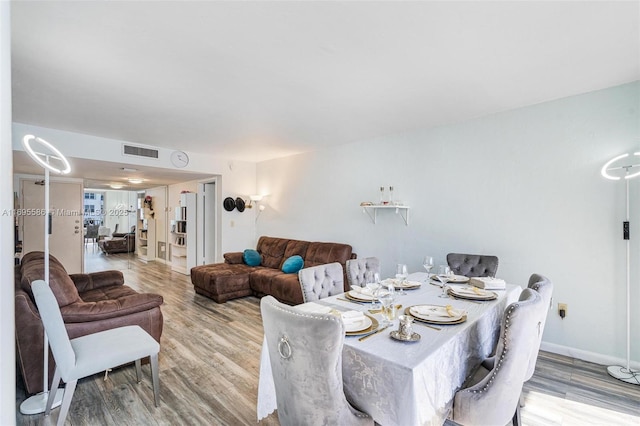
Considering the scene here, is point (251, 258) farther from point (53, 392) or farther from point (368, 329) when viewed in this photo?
point (368, 329)

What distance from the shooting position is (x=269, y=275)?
182 inches

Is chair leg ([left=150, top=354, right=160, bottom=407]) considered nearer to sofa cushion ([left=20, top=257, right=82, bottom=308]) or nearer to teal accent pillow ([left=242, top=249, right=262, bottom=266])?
sofa cushion ([left=20, top=257, right=82, bottom=308])

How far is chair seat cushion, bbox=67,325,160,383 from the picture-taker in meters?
1.89

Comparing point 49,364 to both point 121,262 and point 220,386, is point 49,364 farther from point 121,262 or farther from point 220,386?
point 121,262

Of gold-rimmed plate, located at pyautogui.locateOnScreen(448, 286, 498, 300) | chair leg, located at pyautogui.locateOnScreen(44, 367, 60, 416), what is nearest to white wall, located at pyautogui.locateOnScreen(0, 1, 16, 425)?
chair leg, located at pyautogui.locateOnScreen(44, 367, 60, 416)

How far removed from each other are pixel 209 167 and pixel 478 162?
181 inches

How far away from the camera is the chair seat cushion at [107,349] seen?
6.19 ft

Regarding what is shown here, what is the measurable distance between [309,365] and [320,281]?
1.21 m

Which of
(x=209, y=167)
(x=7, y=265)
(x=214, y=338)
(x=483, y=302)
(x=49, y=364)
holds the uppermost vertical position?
(x=209, y=167)

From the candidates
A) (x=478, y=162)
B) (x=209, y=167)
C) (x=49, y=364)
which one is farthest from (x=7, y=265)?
(x=209, y=167)

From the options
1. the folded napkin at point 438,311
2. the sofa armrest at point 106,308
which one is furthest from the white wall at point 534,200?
the sofa armrest at point 106,308

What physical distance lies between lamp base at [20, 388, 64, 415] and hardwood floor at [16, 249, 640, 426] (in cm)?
5

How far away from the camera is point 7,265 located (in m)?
1.29

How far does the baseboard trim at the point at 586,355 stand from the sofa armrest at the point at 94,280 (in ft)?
17.0
